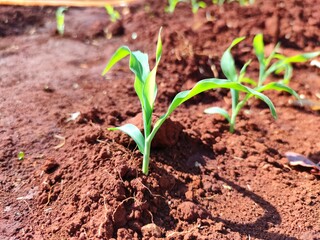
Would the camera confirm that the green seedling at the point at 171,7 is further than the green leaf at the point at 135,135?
Yes

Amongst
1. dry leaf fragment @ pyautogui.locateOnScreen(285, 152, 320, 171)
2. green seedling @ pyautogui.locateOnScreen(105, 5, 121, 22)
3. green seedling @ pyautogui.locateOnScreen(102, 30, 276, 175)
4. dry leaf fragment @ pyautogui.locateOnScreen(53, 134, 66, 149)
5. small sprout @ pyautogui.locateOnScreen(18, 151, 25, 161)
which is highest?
green seedling @ pyautogui.locateOnScreen(105, 5, 121, 22)

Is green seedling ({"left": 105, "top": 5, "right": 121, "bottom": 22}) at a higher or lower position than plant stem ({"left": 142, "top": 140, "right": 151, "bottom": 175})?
higher

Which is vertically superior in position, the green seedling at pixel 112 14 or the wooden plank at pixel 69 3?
the wooden plank at pixel 69 3

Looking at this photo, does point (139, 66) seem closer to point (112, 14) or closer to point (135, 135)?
point (135, 135)

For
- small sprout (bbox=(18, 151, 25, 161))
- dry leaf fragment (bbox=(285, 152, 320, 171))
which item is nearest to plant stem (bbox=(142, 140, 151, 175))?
small sprout (bbox=(18, 151, 25, 161))

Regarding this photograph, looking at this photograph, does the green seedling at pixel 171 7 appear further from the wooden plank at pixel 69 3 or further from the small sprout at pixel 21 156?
the small sprout at pixel 21 156

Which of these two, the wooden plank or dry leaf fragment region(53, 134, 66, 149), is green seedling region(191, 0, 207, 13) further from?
dry leaf fragment region(53, 134, 66, 149)

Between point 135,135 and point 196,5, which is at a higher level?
point 196,5

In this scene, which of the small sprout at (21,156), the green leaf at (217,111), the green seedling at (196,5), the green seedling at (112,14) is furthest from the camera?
the green seedling at (196,5)

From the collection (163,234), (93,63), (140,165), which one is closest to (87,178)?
(140,165)

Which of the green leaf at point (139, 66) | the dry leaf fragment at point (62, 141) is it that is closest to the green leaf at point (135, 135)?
the green leaf at point (139, 66)

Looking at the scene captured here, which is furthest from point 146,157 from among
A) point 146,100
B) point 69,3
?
point 69,3

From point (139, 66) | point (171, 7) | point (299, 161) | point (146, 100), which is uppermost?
point (171, 7)

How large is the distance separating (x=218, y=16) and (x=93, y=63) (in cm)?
118
